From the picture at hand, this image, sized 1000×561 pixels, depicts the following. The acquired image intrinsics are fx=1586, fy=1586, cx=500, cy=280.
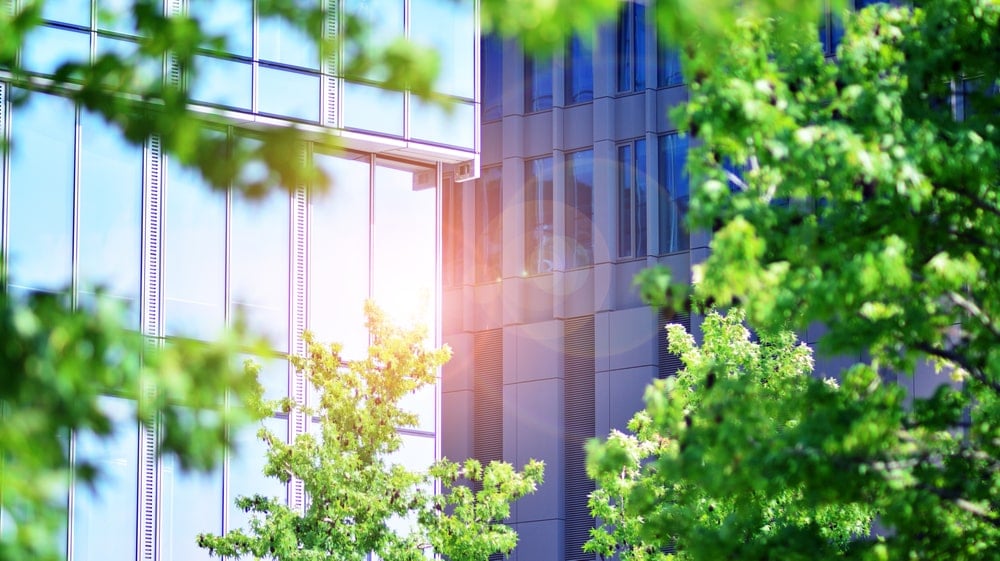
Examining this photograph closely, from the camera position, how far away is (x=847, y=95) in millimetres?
11820

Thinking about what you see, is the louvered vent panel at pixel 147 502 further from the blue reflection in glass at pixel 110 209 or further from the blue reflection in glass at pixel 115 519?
the blue reflection in glass at pixel 110 209

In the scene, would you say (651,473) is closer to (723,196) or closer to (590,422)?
(723,196)

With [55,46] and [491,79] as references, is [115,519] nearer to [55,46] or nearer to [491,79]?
[55,46]

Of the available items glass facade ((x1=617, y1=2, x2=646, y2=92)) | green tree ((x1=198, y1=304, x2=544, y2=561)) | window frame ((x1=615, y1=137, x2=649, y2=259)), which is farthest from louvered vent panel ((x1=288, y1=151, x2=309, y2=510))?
glass facade ((x1=617, y1=2, x2=646, y2=92))

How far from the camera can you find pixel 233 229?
27172mm

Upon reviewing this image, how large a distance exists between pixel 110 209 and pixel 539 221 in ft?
59.4

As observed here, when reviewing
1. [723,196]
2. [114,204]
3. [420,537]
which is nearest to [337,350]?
[420,537]

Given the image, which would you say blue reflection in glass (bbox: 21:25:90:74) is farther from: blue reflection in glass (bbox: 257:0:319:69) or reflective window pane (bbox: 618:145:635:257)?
reflective window pane (bbox: 618:145:635:257)

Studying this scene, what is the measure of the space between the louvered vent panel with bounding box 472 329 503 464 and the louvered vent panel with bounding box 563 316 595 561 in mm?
2150

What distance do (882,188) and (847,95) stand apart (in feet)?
2.88

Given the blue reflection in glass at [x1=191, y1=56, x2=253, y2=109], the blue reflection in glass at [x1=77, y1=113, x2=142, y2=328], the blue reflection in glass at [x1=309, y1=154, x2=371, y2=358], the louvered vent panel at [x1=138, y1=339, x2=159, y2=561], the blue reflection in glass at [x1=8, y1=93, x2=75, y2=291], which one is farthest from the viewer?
the blue reflection in glass at [x1=309, y1=154, x2=371, y2=358]

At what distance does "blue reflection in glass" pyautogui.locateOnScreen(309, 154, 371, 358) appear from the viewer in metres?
27.8

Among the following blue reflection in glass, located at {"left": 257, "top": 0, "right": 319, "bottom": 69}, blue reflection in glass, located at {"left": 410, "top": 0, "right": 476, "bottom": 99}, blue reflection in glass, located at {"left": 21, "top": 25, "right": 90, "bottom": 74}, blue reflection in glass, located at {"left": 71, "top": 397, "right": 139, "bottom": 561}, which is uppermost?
blue reflection in glass, located at {"left": 410, "top": 0, "right": 476, "bottom": 99}

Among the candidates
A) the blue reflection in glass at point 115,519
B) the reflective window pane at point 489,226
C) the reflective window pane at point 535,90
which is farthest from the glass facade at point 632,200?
the blue reflection in glass at point 115,519
